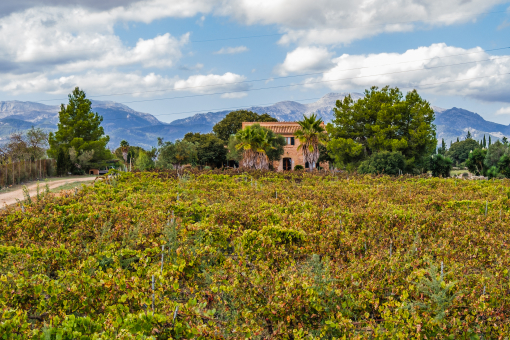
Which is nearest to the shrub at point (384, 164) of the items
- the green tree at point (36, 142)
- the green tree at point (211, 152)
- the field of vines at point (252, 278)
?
the green tree at point (211, 152)

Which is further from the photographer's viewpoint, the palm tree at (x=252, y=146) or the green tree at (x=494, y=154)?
the green tree at (x=494, y=154)

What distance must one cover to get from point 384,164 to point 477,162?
2003cm

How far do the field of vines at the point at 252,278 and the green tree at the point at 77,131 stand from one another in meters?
34.0

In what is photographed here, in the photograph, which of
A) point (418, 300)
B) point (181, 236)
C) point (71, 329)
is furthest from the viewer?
point (181, 236)

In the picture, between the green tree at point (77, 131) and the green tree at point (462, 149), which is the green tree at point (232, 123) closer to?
the green tree at point (77, 131)

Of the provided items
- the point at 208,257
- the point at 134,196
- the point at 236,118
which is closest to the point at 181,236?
the point at 208,257

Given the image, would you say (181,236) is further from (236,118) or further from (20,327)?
(236,118)

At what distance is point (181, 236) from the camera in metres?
6.29

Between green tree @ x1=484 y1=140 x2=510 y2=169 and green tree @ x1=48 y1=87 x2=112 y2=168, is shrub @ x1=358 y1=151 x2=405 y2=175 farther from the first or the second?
green tree @ x1=48 y1=87 x2=112 y2=168

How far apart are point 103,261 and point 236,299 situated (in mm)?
2263

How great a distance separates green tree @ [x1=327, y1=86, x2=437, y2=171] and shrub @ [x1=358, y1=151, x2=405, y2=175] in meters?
3.52

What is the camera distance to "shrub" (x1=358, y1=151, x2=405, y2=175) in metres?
30.5

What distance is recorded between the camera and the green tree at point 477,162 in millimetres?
42228

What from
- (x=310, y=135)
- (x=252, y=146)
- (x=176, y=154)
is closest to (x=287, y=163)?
(x=310, y=135)
